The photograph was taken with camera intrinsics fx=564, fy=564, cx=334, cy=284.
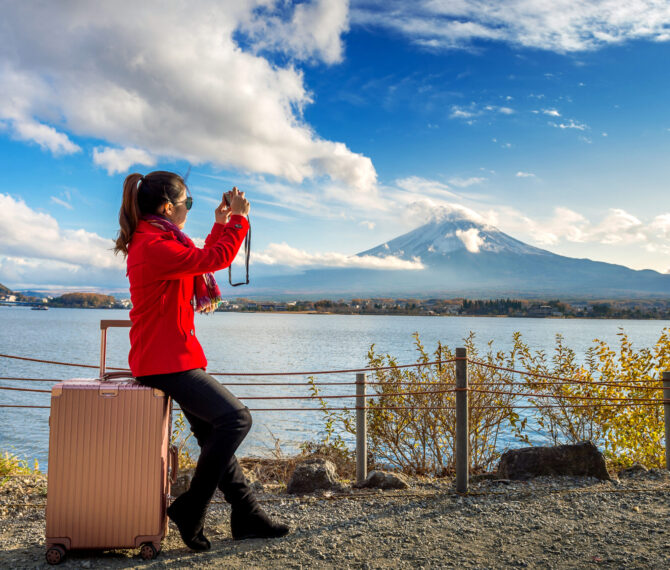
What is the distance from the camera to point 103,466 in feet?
10.0

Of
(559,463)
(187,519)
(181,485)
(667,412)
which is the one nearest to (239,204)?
(187,519)

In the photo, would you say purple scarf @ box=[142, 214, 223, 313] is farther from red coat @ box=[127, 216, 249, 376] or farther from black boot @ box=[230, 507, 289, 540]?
black boot @ box=[230, 507, 289, 540]

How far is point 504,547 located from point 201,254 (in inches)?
Result: 101

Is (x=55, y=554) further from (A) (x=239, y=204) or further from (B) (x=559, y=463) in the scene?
(B) (x=559, y=463)

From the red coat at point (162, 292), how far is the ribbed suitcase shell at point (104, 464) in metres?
0.25

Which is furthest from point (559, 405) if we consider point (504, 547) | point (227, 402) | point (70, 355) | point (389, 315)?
point (389, 315)

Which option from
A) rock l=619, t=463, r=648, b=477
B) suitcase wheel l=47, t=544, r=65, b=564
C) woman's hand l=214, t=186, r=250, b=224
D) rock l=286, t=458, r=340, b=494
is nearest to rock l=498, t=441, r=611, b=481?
rock l=619, t=463, r=648, b=477

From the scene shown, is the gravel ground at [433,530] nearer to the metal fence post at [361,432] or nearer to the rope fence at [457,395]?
the rope fence at [457,395]

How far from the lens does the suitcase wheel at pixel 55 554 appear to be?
3.04 m

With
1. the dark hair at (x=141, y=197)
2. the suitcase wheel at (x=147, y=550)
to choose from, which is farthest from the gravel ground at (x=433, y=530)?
the dark hair at (x=141, y=197)

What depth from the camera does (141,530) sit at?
122 inches

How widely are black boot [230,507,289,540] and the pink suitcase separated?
50 cm

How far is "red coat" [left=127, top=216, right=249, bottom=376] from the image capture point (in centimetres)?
289

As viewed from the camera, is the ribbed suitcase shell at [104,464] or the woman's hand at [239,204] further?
the woman's hand at [239,204]
